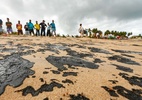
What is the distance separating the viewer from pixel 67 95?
6352 mm

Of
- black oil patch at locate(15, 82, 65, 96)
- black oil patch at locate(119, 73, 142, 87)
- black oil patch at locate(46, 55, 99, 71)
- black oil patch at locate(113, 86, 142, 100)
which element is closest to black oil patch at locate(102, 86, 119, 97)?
black oil patch at locate(113, 86, 142, 100)

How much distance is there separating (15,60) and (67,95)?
4.19 meters

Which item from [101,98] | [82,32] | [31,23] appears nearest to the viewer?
[101,98]

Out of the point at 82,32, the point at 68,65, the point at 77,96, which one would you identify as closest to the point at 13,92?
the point at 77,96

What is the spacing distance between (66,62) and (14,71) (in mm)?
2335

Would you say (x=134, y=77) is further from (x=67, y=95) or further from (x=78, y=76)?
(x=67, y=95)

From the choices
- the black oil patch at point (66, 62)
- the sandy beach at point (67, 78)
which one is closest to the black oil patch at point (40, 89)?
the sandy beach at point (67, 78)

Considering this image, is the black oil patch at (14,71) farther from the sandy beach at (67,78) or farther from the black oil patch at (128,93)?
the black oil patch at (128,93)

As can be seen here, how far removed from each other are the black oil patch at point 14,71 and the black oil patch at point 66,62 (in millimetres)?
1031

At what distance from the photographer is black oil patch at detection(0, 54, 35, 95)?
7.21 metres

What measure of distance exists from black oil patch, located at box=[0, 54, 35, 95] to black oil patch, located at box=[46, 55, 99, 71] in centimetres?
103

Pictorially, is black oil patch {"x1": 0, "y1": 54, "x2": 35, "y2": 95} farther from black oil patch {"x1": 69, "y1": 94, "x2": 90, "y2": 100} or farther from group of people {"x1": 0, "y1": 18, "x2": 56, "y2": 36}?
group of people {"x1": 0, "y1": 18, "x2": 56, "y2": 36}

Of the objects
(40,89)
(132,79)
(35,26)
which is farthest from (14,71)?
(35,26)

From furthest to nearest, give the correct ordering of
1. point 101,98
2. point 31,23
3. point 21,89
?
1. point 31,23
2. point 21,89
3. point 101,98
